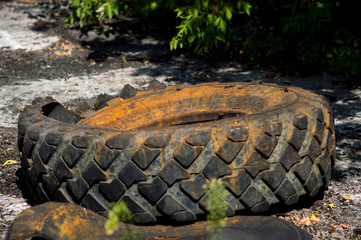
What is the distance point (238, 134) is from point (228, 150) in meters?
0.11

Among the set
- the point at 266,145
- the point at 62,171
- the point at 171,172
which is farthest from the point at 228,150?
the point at 62,171

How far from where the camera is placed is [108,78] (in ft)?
20.3

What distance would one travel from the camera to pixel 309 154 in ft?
9.05

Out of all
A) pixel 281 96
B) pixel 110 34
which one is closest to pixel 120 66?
pixel 110 34

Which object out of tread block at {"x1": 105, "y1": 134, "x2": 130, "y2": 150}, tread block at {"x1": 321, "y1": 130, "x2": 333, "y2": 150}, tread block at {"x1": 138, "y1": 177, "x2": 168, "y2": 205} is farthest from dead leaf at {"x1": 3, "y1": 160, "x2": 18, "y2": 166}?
tread block at {"x1": 321, "y1": 130, "x2": 333, "y2": 150}

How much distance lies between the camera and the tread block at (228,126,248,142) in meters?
2.55

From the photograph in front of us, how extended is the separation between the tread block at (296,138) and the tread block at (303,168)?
89mm

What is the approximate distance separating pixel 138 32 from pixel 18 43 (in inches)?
80.1

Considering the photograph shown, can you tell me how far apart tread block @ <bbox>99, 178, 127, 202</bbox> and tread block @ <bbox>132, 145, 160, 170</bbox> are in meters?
0.16

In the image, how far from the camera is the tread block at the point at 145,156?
2.48m

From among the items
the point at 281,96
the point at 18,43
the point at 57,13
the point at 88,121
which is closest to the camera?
the point at 281,96

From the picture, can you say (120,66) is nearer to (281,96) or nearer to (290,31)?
(290,31)

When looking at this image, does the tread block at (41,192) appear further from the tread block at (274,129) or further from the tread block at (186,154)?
the tread block at (274,129)

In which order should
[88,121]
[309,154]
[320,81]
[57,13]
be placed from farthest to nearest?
[57,13] → [320,81] → [88,121] → [309,154]
